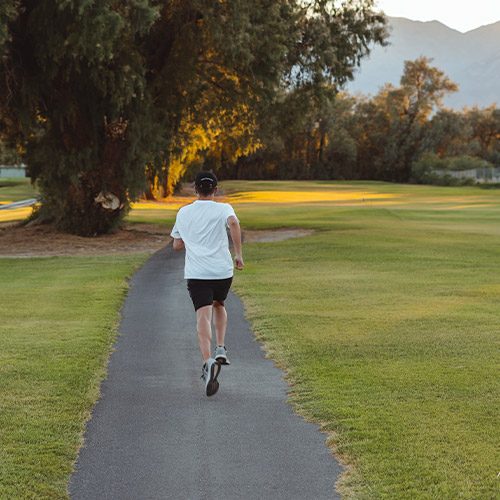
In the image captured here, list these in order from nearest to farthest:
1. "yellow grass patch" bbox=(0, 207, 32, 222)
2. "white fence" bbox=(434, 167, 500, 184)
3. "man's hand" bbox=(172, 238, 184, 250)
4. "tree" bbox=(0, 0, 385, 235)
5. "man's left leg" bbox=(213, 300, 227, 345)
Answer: "man's hand" bbox=(172, 238, 184, 250)
"man's left leg" bbox=(213, 300, 227, 345)
"tree" bbox=(0, 0, 385, 235)
"yellow grass patch" bbox=(0, 207, 32, 222)
"white fence" bbox=(434, 167, 500, 184)

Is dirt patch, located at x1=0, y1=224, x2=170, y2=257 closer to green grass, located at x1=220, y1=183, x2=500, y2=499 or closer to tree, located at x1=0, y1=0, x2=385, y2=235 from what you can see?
tree, located at x1=0, y1=0, x2=385, y2=235

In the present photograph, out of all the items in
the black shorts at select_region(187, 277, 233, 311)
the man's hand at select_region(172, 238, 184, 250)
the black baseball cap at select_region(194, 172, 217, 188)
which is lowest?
the black shorts at select_region(187, 277, 233, 311)

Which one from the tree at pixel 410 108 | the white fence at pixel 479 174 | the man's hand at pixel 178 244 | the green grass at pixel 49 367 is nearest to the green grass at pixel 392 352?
the man's hand at pixel 178 244

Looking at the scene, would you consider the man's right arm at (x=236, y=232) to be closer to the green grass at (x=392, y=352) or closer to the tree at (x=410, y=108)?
the green grass at (x=392, y=352)

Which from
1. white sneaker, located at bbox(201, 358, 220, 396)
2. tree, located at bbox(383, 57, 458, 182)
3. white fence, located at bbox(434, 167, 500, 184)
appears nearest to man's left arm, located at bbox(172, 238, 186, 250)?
white sneaker, located at bbox(201, 358, 220, 396)

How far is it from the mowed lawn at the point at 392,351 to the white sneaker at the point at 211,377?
2.47 ft

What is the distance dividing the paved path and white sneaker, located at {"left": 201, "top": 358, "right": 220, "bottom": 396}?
0.28 feet

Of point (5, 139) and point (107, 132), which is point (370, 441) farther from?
point (5, 139)

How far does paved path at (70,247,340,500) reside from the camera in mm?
6359

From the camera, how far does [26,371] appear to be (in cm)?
1014

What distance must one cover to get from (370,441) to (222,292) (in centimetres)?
276

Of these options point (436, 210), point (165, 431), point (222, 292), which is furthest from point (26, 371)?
point (436, 210)

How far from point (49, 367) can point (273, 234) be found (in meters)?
23.7

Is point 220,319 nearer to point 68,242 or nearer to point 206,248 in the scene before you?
point 206,248
